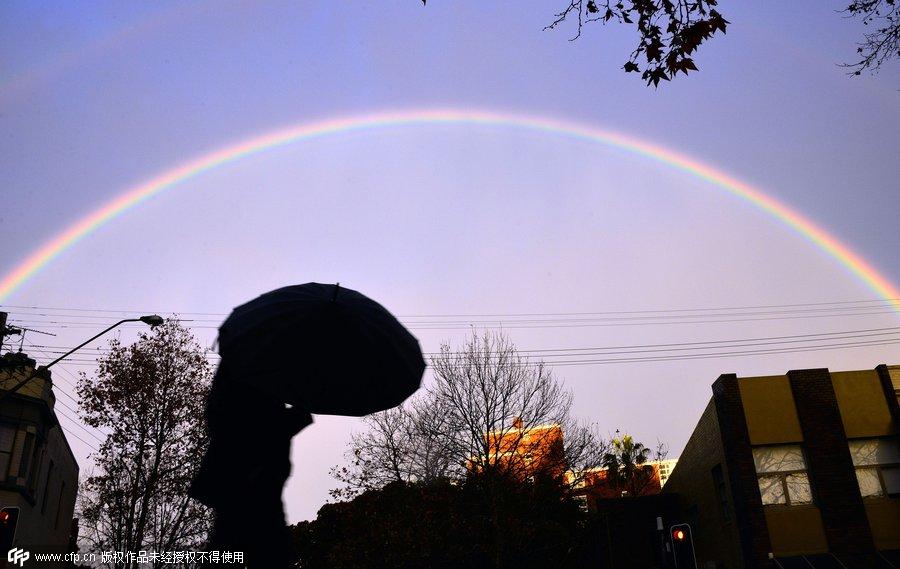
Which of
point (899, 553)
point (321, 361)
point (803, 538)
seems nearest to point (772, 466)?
point (803, 538)

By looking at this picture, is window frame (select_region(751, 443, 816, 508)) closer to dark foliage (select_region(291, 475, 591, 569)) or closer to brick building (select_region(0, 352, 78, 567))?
dark foliage (select_region(291, 475, 591, 569))

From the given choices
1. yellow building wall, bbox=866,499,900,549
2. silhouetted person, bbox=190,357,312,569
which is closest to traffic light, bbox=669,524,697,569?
yellow building wall, bbox=866,499,900,549

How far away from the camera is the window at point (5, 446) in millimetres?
24359

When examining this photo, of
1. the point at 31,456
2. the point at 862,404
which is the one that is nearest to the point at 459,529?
the point at 862,404

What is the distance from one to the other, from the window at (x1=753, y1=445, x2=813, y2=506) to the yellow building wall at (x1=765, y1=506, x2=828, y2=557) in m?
0.27

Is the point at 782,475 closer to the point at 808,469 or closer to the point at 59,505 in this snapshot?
the point at 808,469

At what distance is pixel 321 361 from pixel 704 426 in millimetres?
22417

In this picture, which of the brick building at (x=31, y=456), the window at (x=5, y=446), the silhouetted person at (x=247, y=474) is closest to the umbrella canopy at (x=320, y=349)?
the silhouetted person at (x=247, y=474)

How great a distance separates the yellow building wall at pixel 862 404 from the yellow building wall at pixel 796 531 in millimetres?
2835

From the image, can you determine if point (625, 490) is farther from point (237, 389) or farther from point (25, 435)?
point (237, 389)

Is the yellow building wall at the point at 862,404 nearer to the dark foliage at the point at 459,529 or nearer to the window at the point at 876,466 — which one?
the window at the point at 876,466

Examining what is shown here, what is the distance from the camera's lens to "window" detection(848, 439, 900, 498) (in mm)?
19719

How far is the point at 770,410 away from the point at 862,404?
2841 mm

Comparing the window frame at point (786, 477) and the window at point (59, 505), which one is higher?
the window at point (59, 505)
